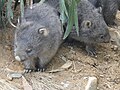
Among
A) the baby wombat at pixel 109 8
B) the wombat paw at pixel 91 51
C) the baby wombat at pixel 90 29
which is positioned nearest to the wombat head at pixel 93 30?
the baby wombat at pixel 90 29

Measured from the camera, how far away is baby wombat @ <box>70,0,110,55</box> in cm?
700

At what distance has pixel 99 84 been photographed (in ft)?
19.8

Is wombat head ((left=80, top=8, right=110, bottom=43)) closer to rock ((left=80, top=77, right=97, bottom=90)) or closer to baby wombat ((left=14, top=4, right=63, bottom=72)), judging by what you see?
baby wombat ((left=14, top=4, right=63, bottom=72))

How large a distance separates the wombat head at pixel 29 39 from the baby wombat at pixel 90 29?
3.13 ft

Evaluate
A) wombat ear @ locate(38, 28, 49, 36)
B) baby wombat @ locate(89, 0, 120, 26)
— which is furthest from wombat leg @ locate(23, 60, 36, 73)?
baby wombat @ locate(89, 0, 120, 26)

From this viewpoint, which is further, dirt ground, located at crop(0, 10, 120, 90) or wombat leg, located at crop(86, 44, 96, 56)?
wombat leg, located at crop(86, 44, 96, 56)

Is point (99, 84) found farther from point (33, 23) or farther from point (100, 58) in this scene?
point (33, 23)

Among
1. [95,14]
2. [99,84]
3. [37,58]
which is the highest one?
[95,14]

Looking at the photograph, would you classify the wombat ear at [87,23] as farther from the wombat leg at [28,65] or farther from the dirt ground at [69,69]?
the wombat leg at [28,65]

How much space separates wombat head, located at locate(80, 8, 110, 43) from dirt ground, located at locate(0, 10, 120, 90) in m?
0.20

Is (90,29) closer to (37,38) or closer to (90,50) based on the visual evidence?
(90,50)

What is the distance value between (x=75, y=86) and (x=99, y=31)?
1476 millimetres

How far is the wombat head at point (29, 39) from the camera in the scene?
→ 5906mm

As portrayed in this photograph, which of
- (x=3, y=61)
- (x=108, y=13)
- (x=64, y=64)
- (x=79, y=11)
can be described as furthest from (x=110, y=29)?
(x=3, y=61)
